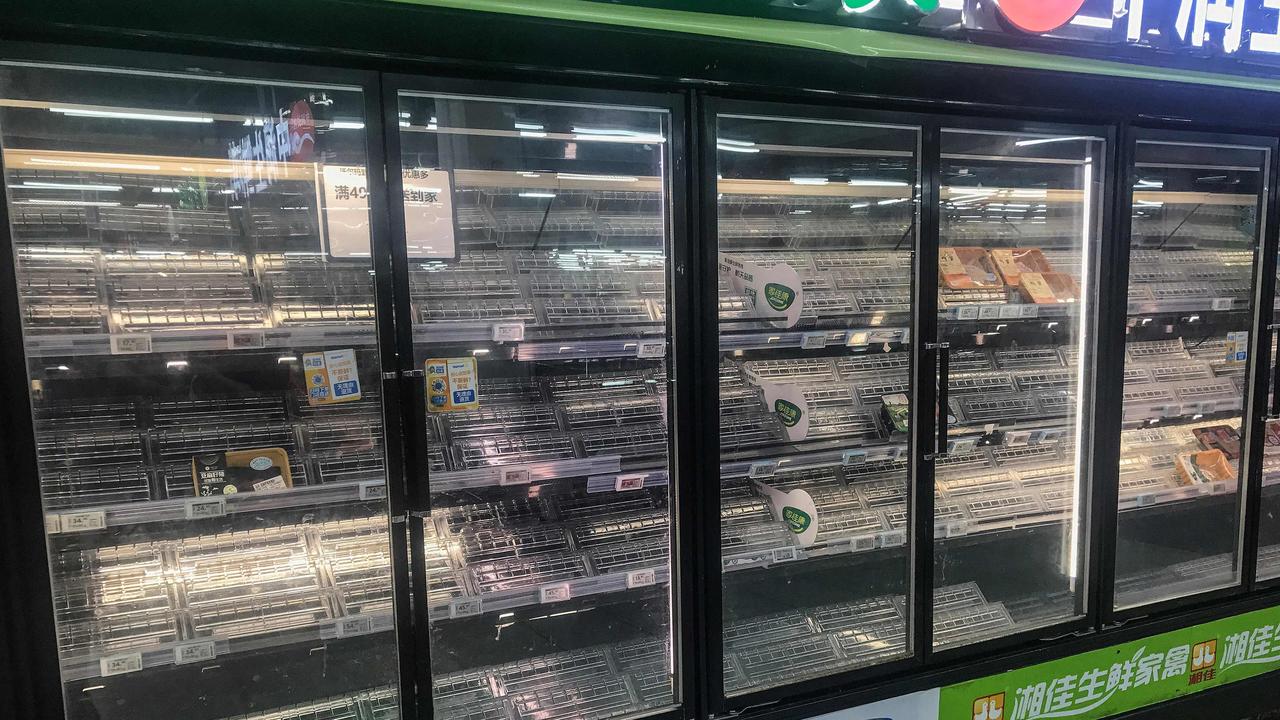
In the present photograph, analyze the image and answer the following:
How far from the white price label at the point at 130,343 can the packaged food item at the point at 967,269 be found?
2.56 metres

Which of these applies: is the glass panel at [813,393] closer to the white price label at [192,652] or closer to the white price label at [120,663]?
the white price label at [192,652]

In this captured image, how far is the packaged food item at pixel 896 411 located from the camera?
2.66m

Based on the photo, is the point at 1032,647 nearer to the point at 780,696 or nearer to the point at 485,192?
the point at 780,696

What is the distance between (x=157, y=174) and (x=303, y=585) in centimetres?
123

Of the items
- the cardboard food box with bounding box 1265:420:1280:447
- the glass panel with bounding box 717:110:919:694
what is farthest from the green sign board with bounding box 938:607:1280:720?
the cardboard food box with bounding box 1265:420:1280:447

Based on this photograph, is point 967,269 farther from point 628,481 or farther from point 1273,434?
point 1273,434

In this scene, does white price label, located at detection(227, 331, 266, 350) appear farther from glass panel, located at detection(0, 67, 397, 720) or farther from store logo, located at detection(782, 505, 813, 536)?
store logo, located at detection(782, 505, 813, 536)

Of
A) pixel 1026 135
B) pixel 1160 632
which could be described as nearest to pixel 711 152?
pixel 1026 135

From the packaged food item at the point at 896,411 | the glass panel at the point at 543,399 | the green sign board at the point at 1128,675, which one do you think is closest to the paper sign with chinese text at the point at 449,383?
the glass panel at the point at 543,399

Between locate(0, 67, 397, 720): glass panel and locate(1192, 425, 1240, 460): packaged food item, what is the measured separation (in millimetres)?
3518

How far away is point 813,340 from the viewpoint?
2336mm

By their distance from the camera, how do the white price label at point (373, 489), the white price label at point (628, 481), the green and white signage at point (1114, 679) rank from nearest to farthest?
the white price label at point (373, 489)
the white price label at point (628, 481)
the green and white signage at point (1114, 679)

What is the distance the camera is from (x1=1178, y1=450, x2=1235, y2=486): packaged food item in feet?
10.3

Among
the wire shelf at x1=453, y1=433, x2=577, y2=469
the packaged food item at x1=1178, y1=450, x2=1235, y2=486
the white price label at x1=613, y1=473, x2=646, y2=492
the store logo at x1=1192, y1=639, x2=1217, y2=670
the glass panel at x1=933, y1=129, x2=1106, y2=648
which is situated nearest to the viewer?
the white price label at x1=613, y1=473, x2=646, y2=492
